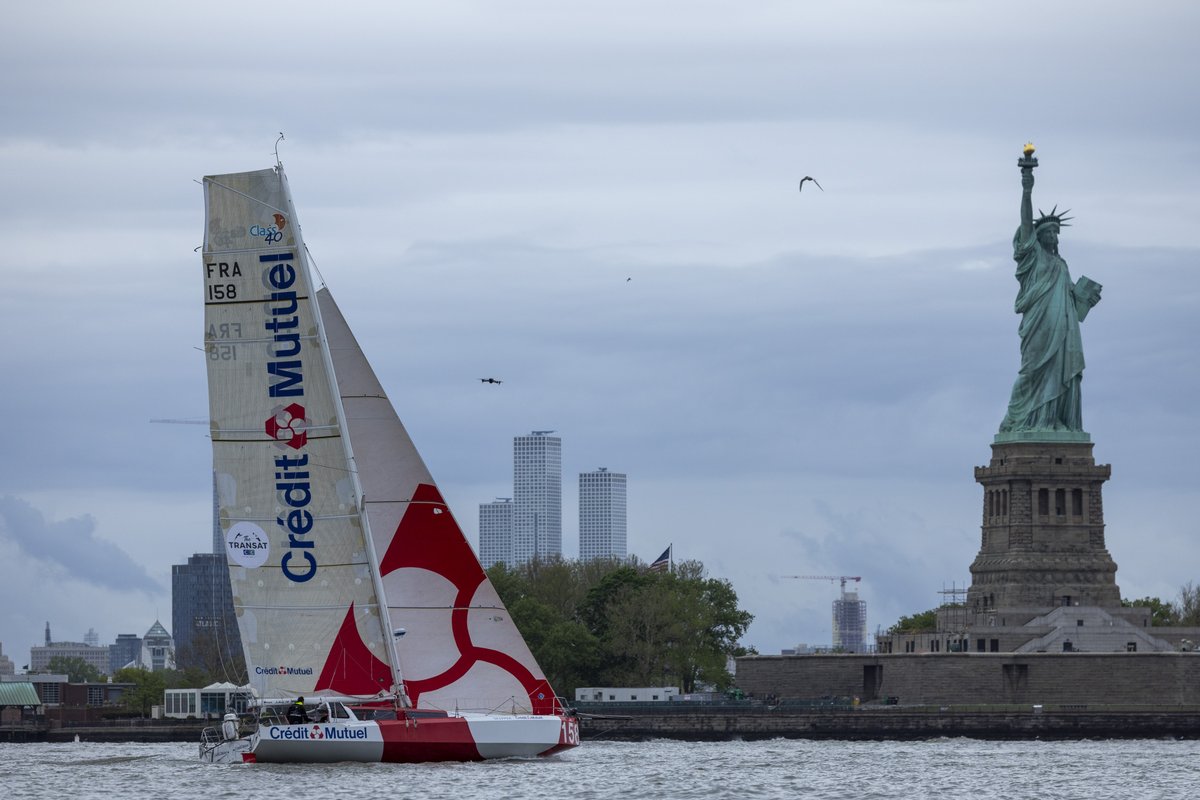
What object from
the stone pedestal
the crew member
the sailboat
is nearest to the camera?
the crew member

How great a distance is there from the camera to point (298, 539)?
175ft

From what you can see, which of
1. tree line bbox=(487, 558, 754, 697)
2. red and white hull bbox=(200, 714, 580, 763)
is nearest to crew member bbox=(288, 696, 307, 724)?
red and white hull bbox=(200, 714, 580, 763)

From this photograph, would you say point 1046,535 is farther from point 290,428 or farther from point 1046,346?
point 290,428

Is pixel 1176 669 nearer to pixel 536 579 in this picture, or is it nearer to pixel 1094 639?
pixel 1094 639

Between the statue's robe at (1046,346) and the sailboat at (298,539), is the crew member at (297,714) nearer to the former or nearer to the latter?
the sailboat at (298,539)

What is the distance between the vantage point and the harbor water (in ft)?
165

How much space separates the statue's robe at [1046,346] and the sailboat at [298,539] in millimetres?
52261

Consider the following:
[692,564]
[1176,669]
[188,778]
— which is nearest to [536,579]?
[692,564]

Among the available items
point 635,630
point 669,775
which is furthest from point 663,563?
point 669,775

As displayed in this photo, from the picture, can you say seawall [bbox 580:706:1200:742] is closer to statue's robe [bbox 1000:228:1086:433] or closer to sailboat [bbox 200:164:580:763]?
statue's robe [bbox 1000:228:1086:433]

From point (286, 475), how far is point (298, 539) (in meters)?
1.48

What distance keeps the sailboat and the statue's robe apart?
5226cm

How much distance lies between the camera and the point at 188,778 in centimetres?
5541

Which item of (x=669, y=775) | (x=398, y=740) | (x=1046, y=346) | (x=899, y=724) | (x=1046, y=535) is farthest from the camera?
(x=1046, y=346)
